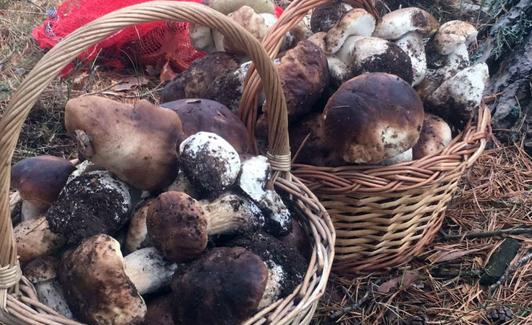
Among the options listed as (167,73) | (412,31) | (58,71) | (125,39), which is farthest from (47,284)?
(125,39)

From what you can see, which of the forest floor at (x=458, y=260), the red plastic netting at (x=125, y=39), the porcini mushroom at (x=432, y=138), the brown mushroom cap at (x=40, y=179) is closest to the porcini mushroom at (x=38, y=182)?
the brown mushroom cap at (x=40, y=179)

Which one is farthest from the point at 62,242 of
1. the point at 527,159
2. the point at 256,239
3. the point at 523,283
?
the point at 527,159

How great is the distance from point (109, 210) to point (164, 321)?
1.06ft

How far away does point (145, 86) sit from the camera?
3.16 metres

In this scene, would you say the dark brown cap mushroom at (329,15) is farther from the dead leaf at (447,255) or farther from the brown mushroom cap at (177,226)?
the brown mushroom cap at (177,226)

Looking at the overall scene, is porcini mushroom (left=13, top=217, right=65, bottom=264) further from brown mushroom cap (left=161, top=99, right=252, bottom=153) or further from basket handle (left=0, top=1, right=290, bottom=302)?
brown mushroom cap (left=161, top=99, right=252, bottom=153)

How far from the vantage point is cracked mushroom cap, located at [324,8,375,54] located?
197 centimetres

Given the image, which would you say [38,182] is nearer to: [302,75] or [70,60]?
[70,60]

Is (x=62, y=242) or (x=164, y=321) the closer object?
(x=164, y=321)

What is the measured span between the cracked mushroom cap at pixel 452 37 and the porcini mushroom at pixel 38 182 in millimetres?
1433

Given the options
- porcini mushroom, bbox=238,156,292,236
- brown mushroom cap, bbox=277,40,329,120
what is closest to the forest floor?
porcini mushroom, bbox=238,156,292,236

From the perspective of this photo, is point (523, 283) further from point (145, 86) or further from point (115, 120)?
point (145, 86)

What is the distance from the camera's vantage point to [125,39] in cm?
317

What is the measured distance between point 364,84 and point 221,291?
83 centimetres
